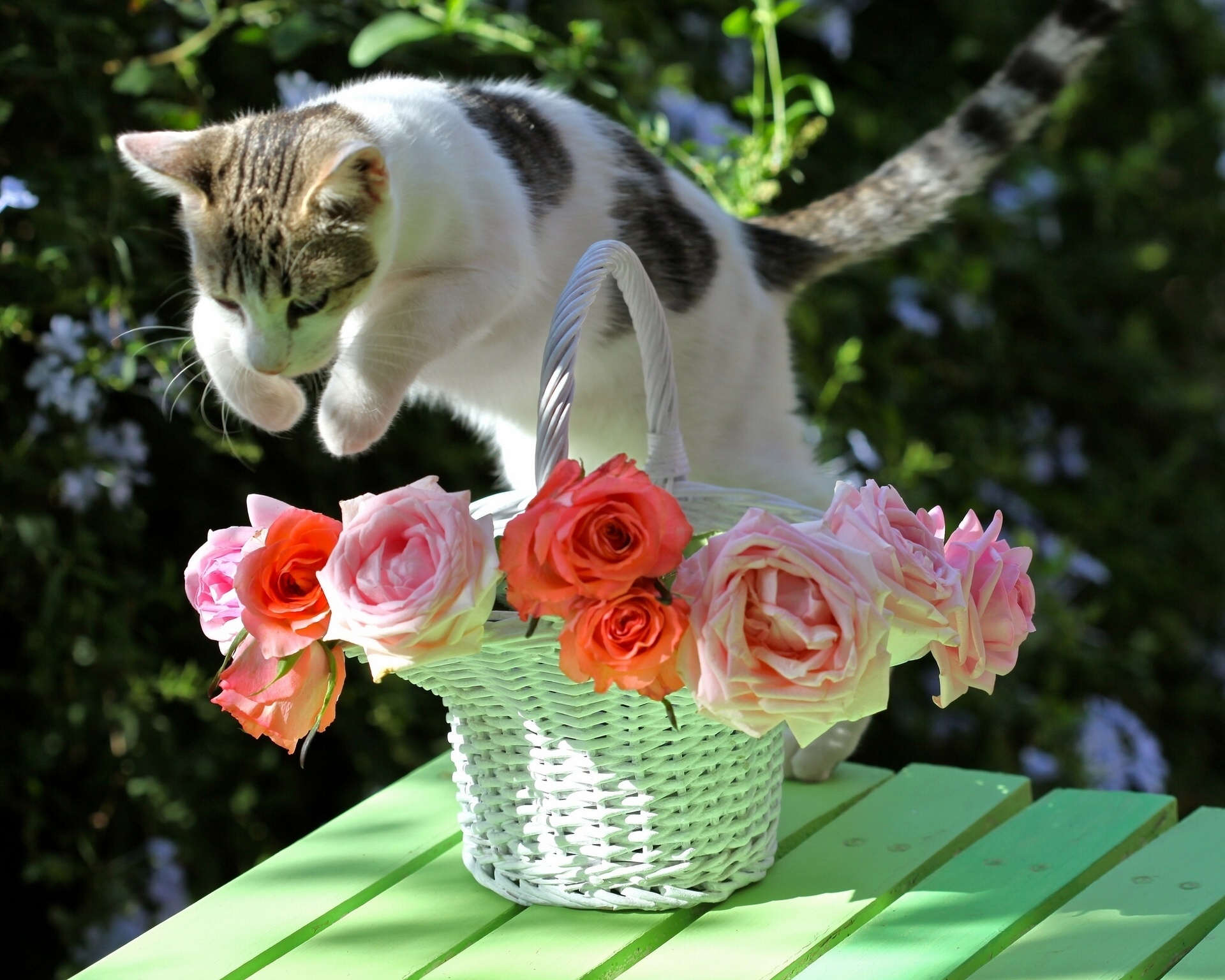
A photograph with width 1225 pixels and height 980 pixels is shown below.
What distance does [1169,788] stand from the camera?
A: 2.85 m

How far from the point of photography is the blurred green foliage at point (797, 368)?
1726 millimetres

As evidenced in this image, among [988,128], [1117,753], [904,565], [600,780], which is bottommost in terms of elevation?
[1117,753]

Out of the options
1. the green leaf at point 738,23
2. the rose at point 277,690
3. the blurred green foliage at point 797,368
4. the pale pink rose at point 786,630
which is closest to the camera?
the pale pink rose at point 786,630

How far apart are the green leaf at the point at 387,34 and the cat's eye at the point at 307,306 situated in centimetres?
53

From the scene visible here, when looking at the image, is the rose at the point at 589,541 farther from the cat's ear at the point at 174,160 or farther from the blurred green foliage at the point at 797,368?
the blurred green foliage at the point at 797,368

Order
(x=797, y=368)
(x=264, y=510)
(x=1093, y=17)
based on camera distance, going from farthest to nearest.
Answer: (x=797, y=368) → (x=1093, y=17) → (x=264, y=510)

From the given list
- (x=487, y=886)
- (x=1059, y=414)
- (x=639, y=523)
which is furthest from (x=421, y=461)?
(x=1059, y=414)

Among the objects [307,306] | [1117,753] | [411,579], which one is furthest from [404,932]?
[1117,753]

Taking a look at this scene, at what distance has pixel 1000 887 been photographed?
1132 mm

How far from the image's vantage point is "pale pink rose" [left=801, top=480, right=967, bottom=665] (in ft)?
3.17

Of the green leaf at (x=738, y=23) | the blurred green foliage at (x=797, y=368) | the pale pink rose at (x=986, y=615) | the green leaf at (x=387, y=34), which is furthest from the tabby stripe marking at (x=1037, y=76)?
the pale pink rose at (x=986, y=615)

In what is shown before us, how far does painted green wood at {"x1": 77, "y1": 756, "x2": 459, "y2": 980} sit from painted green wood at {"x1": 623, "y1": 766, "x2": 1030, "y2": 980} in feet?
0.92

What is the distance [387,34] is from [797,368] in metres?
0.90

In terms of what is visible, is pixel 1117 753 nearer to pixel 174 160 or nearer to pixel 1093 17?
pixel 1093 17
